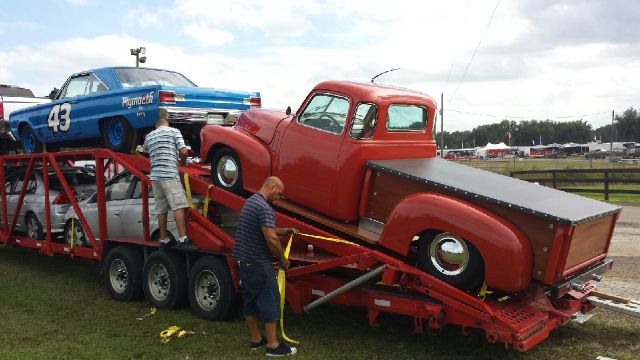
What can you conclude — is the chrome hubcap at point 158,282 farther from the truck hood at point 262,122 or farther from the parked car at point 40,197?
the parked car at point 40,197

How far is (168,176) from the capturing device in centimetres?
692

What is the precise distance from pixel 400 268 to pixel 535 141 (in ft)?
422

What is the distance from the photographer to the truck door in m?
6.18

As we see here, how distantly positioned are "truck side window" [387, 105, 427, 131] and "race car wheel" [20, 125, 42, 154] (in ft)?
22.8

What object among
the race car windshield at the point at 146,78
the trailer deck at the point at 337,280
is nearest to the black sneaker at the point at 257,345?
the trailer deck at the point at 337,280

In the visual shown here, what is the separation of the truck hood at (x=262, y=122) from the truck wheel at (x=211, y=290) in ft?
5.10

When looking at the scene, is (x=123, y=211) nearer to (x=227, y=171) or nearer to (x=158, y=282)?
(x=158, y=282)

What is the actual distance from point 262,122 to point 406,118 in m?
1.71

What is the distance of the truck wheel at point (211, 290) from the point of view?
21.7ft

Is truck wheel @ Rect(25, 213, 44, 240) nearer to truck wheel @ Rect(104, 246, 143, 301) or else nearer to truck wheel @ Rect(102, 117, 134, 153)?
truck wheel @ Rect(102, 117, 134, 153)

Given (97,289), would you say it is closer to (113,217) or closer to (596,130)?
(113,217)

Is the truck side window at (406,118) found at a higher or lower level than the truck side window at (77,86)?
lower

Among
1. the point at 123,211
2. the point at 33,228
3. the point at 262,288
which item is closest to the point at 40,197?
the point at 33,228

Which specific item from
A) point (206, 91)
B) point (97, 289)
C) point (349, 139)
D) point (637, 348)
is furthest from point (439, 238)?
point (97, 289)
